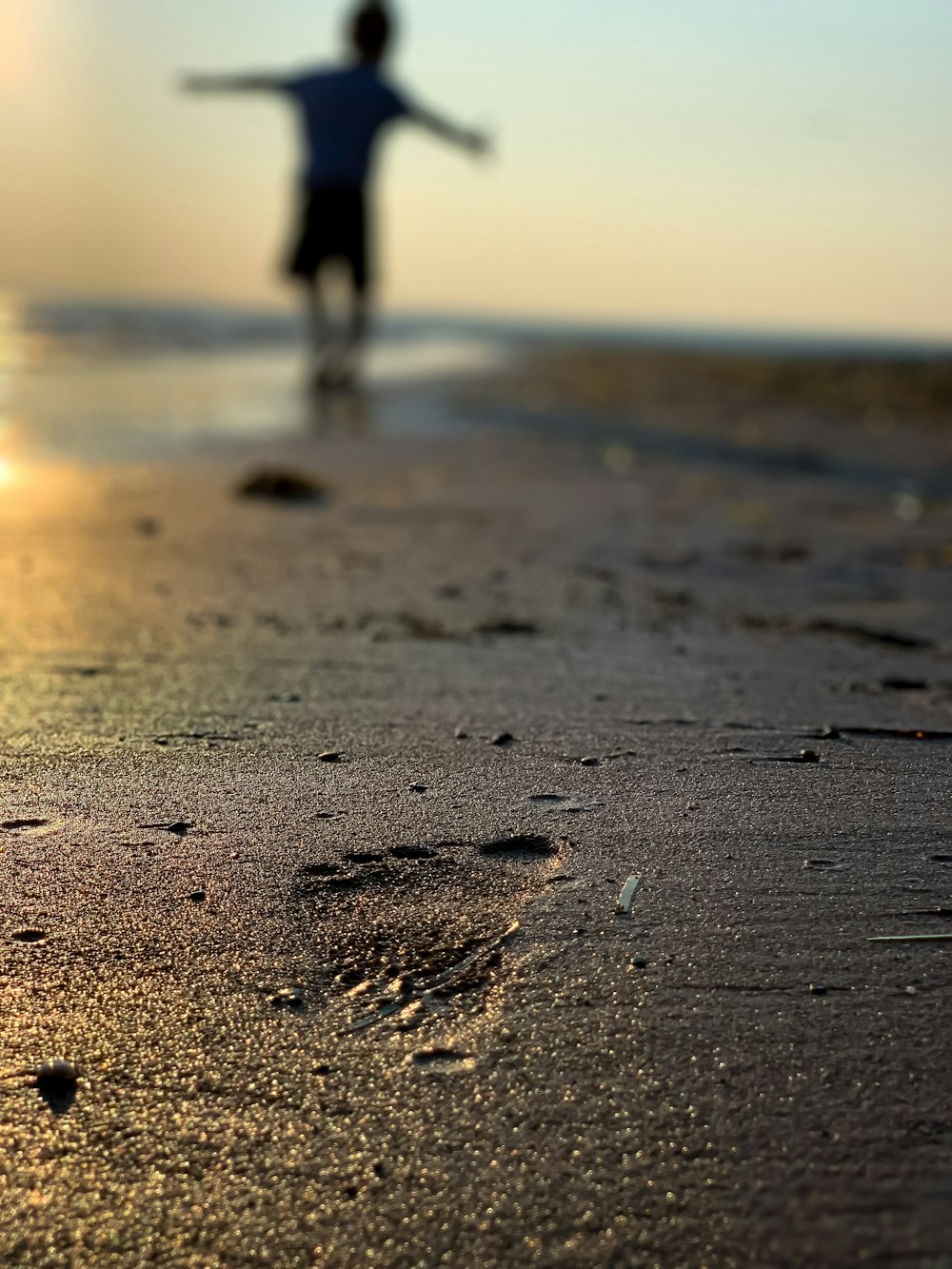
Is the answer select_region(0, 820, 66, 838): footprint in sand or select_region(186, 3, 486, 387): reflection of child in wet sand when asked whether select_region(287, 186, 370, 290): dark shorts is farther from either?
select_region(0, 820, 66, 838): footprint in sand

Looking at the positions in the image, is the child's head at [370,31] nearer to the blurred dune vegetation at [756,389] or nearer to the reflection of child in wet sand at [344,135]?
the reflection of child in wet sand at [344,135]

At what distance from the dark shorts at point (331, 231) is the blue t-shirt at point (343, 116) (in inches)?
2.9

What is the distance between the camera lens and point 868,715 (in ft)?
7.08

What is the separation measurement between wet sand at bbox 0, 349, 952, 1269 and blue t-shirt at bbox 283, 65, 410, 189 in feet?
16.0

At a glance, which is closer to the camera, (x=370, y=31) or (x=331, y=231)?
(x=370, y=31)

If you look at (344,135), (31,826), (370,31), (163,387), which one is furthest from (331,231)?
(31,826)

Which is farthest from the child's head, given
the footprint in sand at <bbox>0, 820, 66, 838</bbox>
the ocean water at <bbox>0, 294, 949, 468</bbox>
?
the footprint in sand at <bbox>0, 820, 66, 838</bbox>

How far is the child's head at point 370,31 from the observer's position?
716cm

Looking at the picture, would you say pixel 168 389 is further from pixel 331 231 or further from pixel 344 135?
pixel 344 135

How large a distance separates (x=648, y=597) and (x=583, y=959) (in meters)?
1.78

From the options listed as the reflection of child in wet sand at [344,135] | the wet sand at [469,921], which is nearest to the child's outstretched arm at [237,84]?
the reflection of child in wet sand at [344,135]

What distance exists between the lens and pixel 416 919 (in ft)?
Answer: 4.79

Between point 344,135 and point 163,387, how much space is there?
2.68 m

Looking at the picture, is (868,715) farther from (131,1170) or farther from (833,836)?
(131,1170)
